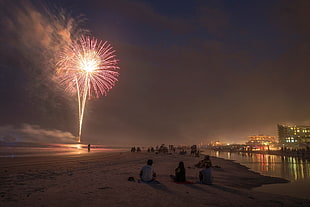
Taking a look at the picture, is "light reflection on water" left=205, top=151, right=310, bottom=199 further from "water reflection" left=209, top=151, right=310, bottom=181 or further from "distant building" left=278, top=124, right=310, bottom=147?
"distant building" left=278, top=124, right=310, bottom=147

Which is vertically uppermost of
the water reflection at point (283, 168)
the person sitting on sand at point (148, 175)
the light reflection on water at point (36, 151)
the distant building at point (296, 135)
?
the distant building at point (296, 135)

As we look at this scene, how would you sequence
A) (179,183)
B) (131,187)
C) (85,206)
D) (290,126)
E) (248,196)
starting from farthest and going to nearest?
(290,126) → (179,183) → (131,187) → (248,196) → (85,206)

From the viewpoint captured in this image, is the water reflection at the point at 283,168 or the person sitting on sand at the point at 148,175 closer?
the person sitting on sand at the point at 148,175

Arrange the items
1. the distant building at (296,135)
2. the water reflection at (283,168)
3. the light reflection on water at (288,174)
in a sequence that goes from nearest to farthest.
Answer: the light reflection on water at (288,174)
the water reflection at (283,168)
the distant building at (296,135)

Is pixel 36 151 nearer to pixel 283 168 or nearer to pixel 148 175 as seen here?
pixel 148 175

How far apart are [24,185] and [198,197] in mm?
9019

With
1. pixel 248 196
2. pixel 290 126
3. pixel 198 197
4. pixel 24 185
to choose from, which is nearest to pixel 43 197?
pixel 24 185

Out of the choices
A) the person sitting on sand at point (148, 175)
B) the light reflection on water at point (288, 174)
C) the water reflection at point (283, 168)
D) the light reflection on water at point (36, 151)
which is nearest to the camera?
the person sitting on sand at point (148, 175)

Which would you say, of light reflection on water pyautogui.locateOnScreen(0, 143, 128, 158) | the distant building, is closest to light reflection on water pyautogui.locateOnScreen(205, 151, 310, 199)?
light reflection on water pyautogui.locateOnScreen(0, 143, 128, 158)

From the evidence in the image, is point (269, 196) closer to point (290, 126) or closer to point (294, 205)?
point (294, 205)

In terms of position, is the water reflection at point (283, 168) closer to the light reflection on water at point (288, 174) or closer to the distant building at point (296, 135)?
the light reflection on water at point (288, 174)

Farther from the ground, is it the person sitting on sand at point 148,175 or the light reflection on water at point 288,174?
the person sitting on sand at point 148,175

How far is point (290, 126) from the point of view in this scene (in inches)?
7451

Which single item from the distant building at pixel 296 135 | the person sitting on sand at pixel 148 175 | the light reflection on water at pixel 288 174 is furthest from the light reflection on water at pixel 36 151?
the distant building at pixel 296 135
